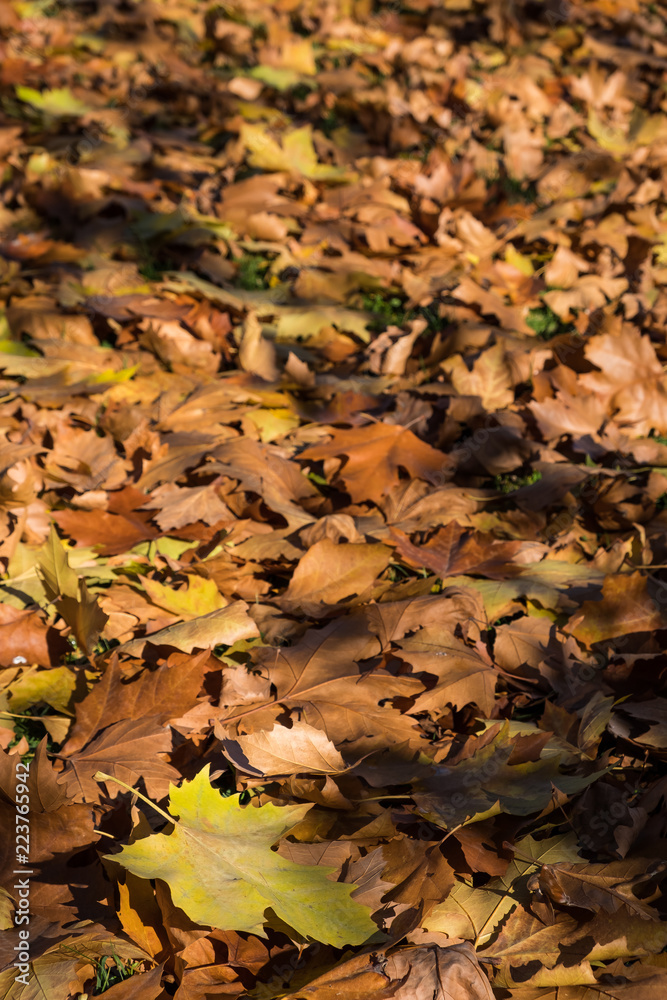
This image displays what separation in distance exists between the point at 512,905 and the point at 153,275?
8.12ft

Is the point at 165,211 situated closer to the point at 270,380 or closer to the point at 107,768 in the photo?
the point at 270,380

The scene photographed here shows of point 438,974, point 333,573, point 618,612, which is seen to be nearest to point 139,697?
point 333,573

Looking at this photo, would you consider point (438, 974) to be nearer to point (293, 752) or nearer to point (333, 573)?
point (293, 752)

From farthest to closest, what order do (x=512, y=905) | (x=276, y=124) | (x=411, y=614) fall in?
(x=276, y=124) < (x=411, y=614) < (x=512, y=905)

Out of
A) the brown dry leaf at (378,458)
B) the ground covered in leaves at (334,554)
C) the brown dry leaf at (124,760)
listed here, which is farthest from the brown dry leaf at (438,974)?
the brown dry leaf at (378,458)

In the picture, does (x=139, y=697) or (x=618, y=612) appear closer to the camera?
(x=139, y=697)

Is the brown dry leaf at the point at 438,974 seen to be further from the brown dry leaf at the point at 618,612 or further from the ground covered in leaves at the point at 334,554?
the brown dry leaf at the point at 618,612

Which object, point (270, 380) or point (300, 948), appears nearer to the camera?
point (300, 948)

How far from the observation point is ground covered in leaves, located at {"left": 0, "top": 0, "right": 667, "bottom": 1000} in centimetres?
118

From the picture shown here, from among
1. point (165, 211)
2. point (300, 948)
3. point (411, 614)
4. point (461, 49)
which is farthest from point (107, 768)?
point (461, 49)

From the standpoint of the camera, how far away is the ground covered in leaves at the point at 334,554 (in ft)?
3.87

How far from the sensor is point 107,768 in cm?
142

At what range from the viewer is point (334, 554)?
1.74 metres

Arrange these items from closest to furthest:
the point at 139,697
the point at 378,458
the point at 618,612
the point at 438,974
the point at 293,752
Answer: the point at 438,974 → the point at 293,752 → the point at 139,697 → the point at 618,612 → the point at 378,458
